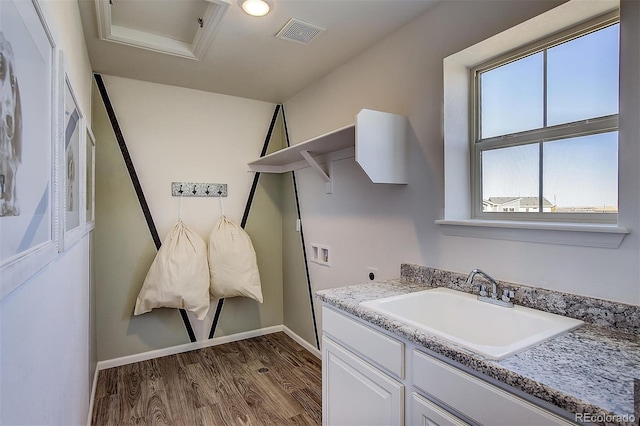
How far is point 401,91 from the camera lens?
2.08 m

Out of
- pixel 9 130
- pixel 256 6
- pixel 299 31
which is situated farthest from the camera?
pixel 299 31

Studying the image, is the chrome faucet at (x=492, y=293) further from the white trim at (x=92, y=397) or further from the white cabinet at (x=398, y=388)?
the white trim at (x=92, y=397)

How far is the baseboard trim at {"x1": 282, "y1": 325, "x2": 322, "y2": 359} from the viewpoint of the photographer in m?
3.00

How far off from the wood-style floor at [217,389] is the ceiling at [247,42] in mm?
2340

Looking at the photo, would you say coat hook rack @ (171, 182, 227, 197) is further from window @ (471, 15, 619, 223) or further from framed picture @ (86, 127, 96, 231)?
window @ (471, 15, 619, 223)

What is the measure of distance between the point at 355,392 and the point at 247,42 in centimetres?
210

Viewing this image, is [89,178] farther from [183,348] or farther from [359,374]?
[359,374]

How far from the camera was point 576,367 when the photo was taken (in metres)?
0.94

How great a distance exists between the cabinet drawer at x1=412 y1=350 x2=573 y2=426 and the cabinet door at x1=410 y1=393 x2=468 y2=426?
0.03m

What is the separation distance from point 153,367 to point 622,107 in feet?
10.8

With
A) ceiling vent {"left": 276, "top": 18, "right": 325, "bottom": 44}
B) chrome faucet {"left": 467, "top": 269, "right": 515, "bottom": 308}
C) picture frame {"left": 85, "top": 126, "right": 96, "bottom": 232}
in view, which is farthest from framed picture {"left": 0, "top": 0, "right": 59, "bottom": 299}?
chrome faucet {"left": 467, "top": 269, "right": 515, "bottom": 308}

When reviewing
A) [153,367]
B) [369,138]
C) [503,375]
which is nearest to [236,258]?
[153,367]

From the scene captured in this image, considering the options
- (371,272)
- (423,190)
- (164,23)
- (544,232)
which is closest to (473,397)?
(544,232)

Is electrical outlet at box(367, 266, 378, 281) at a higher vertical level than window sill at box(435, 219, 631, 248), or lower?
lower
